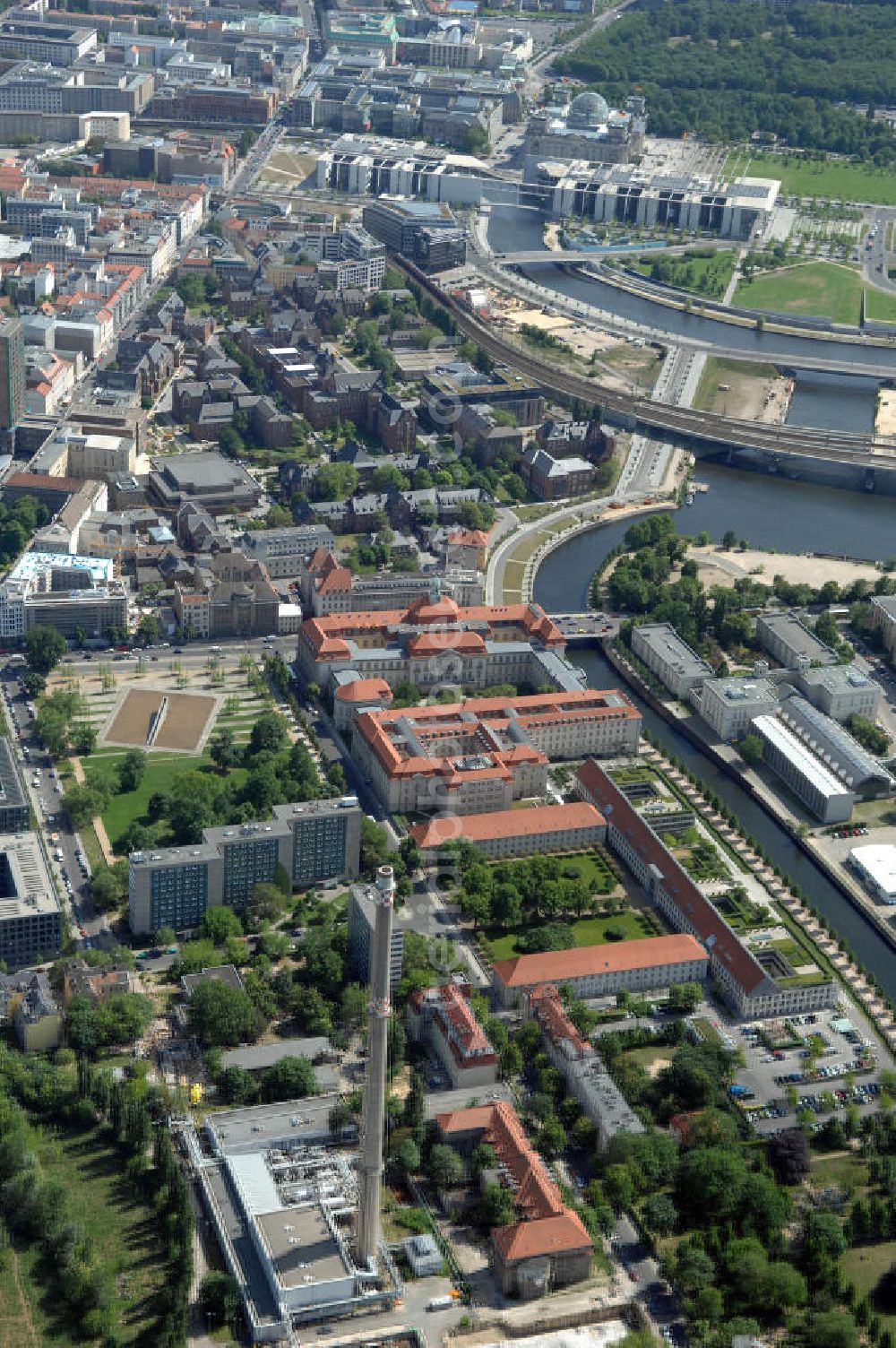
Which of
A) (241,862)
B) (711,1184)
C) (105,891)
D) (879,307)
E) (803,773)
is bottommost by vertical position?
(711,1184)

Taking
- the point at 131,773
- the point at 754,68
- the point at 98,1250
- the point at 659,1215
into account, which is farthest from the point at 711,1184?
the point at 754,68

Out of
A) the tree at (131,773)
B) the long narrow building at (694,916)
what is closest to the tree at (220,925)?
the tree at (131,773)

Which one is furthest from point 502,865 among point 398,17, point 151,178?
point 398,17

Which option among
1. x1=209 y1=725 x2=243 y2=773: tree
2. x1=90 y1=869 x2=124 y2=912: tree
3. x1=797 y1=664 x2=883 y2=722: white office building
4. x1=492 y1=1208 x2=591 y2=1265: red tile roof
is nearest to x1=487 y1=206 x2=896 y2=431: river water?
x1=797 y1=664 x2=883 y2=722: white office building

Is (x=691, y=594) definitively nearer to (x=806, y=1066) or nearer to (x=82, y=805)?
(x=82, y=805)

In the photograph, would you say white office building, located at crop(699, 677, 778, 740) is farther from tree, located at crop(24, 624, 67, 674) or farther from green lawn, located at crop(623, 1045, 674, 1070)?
tree, located at crop(24, 624, 67, 674)

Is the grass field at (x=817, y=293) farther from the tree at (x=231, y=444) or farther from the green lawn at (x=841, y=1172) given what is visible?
the green lawn at (x=841, y=1172)

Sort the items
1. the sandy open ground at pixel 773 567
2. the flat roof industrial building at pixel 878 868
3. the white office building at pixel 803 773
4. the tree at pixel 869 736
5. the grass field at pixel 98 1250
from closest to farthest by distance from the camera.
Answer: the grass field at pixel 98 1250 → the flat roof industrial building at pixel 878 868 → the white office building at pixel 803 773 → the tree at pixel 869 736 → the sandy open ground at pixel 773 567
